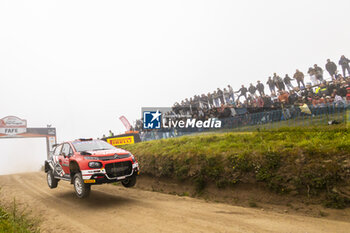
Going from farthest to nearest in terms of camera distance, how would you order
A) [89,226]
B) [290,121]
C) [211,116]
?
1. [211,116]
2. [290,121]
3. [89,226]

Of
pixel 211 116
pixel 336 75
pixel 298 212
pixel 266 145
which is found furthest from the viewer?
pixel 211 116

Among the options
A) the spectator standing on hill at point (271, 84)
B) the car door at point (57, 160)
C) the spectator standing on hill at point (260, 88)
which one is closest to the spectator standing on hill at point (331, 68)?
the spectator standing on hill at point (271, 84)

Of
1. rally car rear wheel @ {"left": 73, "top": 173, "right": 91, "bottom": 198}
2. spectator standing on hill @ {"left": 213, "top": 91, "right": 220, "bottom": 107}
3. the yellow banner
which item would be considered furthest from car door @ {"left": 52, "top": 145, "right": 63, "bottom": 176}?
spectator standing on hill @ {"left": 213, "top": 91, "right": 220, "bottom": 107}

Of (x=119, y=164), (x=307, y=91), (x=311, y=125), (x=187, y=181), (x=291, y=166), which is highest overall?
(x=307, y=91)

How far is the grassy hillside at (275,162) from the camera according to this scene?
6484mm

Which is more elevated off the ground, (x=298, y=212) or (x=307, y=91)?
(x=307, y=91)

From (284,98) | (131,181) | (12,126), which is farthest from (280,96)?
(12,126)

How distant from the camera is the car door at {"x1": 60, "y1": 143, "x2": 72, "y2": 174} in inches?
328

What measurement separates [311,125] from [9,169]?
4202cm

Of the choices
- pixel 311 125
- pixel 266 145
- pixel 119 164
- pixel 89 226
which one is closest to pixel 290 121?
pixel 311 125

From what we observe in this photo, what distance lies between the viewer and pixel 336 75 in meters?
13.7

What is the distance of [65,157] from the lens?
8500mm

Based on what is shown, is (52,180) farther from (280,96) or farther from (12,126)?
(12,126)

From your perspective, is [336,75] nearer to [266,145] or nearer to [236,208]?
[266,145]
